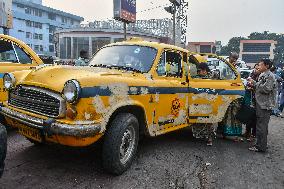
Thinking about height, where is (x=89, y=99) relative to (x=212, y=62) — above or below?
below

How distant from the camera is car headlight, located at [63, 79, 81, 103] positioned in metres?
3.66

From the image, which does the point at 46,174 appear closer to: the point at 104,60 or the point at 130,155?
the point at 130,155

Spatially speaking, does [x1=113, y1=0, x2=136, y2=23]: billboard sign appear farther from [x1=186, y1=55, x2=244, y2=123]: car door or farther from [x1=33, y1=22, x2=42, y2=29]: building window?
[x1=33, y1=22, x2=42, y2=29]: building window

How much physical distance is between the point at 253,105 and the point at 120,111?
3484 mm

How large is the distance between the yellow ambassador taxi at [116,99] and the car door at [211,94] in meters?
0.02

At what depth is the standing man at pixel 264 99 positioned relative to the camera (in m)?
5.70

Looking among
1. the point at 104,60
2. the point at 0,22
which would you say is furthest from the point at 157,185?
the point at 0,22

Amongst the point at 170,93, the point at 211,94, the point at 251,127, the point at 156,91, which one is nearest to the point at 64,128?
the point at 156,91

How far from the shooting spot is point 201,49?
208 feet

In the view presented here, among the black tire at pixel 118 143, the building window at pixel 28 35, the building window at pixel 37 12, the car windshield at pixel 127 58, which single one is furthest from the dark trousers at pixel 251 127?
the building window at pixel 37 12

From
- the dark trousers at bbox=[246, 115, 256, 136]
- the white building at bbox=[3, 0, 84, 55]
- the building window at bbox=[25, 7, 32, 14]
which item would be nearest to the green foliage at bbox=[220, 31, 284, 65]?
the white building at bbox=[3, 0, 84, 55]

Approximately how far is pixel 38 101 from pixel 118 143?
46.6 inches

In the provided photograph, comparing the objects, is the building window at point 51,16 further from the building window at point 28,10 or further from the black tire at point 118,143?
the black tire at point 118,143

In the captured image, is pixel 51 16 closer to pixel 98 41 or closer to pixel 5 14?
pixel 98 41
